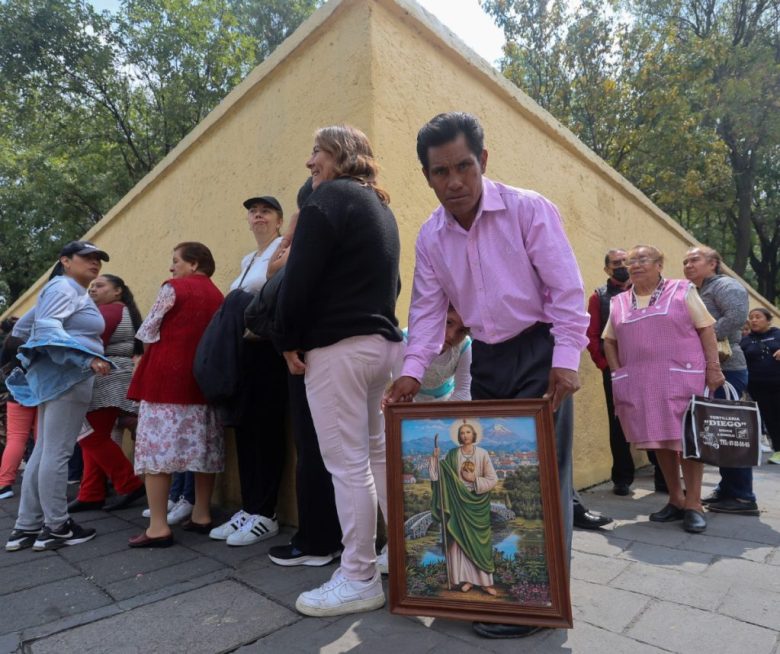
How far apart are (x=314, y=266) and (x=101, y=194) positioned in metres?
14.9

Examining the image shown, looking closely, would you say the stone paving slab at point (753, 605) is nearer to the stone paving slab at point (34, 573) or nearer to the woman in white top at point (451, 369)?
the woman in white top at point (451, 369)

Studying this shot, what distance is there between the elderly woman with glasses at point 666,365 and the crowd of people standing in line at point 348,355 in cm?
1

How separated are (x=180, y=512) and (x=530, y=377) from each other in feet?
9.08

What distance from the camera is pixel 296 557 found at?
2766 millimetres

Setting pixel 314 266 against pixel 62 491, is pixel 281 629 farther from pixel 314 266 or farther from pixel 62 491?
pixel 62 491

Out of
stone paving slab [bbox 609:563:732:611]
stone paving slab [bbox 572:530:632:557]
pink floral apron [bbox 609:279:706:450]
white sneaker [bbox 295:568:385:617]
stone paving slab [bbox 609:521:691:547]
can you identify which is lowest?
stone paving slab [bbox 609:521:691:547]

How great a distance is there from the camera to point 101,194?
580 inches

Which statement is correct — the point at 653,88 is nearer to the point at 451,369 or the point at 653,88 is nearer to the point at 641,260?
the point at 641,260

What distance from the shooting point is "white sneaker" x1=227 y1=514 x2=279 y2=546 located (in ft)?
10.3

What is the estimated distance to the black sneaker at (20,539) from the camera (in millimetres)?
3279

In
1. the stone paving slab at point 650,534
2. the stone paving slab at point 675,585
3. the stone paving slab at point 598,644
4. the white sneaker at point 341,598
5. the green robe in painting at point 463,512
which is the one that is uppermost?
the green robe in painting at point 463,512

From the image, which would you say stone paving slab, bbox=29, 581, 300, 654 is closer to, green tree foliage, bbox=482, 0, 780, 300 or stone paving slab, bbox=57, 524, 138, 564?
stone paving slab, bbox=57, 524, 138, 564

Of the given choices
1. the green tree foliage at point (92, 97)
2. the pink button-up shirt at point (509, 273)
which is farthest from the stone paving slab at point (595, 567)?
A: the green tree foliage at point (92, 97)

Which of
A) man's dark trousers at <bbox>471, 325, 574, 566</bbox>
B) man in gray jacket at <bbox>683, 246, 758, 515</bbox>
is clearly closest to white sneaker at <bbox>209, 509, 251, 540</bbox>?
man's dark trousers at <bbox>471, 325, 574, 566</bbox>
